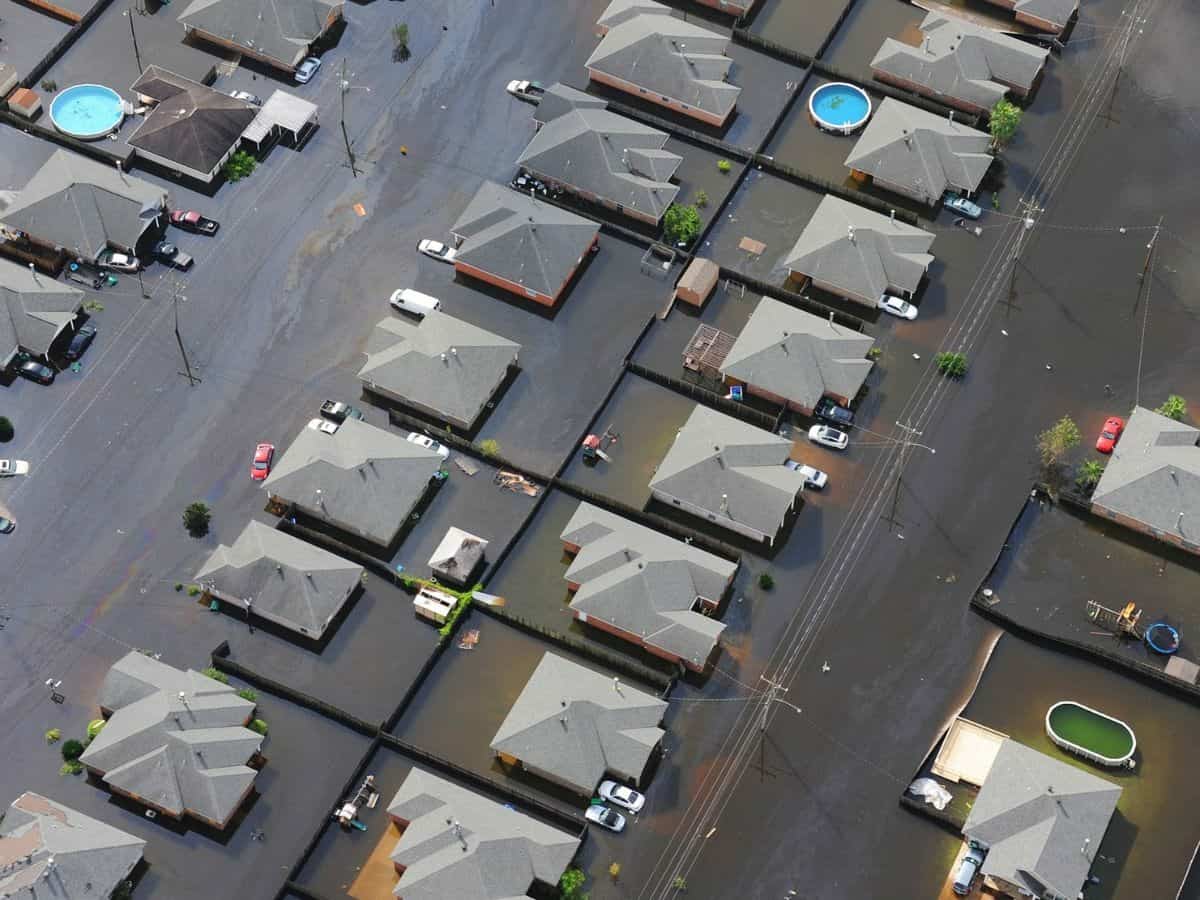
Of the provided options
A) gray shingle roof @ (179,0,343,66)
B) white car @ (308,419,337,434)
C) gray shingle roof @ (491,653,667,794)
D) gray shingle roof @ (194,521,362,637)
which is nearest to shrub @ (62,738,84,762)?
gray shingle roof @ (194,521,362,637)

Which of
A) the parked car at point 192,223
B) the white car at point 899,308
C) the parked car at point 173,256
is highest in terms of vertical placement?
the white car at point 899,308

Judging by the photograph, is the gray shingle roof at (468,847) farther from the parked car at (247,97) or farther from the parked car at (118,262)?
the parked car at (247,97)

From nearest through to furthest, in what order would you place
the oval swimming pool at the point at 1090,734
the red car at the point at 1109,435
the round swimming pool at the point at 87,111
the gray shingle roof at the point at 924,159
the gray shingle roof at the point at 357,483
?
1. the oval swimming pool at the point at 1090,734
2. the gray shingle roof at the point at 357,483
3. the red car at the point at 1109,435
4. the gray shingle roof at the point at 924,159
5. the round swimming pool at the point at 87,111

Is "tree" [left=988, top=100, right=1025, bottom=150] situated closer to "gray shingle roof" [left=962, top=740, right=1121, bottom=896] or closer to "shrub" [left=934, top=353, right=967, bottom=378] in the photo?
"shrub" [left=934, top=353, right=967, bottom=378]

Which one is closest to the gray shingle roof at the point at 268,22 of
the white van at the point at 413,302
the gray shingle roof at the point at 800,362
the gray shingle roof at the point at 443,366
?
the white van at the point at 413,302

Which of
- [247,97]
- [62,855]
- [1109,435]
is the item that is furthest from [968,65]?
[62,855]

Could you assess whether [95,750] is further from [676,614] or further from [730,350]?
[730,350]

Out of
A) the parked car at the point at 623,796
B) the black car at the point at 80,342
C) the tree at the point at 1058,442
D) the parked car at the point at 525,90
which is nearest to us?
the parked car at the point at 623,796

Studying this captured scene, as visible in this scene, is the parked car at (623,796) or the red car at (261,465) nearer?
the parked car at (623,796)
